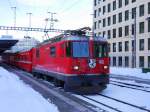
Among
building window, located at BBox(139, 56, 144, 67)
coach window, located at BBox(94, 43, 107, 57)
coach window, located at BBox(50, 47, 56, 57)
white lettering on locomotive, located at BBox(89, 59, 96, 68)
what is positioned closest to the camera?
white lettering on locomotive, located at BBox(89, 59, 96, 68)

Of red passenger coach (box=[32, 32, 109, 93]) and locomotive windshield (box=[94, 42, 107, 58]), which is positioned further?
locomotive windshield (box=[94, 42, 107, 58])

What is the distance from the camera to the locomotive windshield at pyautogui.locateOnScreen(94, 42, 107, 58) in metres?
19.5

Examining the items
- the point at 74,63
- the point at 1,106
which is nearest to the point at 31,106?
the point at 1,106

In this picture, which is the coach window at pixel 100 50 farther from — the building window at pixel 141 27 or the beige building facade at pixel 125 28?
the building window at pixel 141 27

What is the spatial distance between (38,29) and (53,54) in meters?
43.5

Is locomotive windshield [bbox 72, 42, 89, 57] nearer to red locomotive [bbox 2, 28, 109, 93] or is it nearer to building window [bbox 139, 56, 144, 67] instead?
red locomotive [bbox 2, 28, 109, 93]

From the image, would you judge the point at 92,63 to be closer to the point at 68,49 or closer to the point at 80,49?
the point at 80,49

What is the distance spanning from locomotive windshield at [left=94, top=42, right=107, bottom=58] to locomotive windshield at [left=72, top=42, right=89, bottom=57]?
51cm

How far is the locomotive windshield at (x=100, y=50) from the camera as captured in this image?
19.5m

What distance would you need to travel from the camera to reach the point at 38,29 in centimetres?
6550

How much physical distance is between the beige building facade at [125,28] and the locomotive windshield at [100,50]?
3916 centimetres

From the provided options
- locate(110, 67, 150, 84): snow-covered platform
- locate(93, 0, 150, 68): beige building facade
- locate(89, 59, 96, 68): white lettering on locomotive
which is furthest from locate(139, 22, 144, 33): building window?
locate(89, 59, 96, 68): white lettering on locomotive

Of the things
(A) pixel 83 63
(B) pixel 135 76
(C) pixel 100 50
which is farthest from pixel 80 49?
(B) pixel 135 76

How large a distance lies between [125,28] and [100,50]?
5110 centimetres
